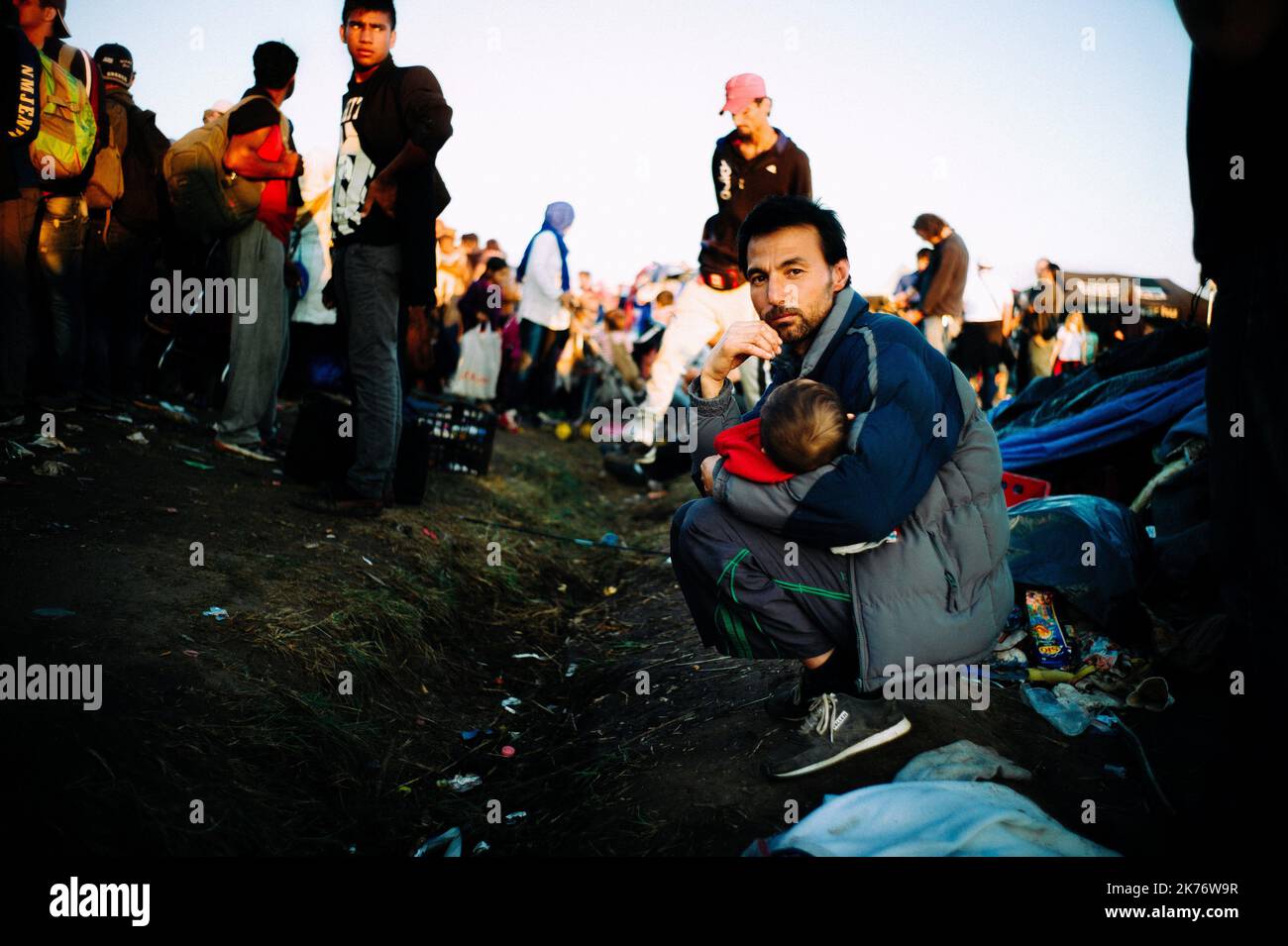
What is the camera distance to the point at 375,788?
2551mm

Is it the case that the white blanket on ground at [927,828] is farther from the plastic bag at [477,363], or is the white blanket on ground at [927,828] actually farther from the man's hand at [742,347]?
the plastic bag at [477,363]

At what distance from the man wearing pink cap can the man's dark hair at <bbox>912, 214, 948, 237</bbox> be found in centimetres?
335

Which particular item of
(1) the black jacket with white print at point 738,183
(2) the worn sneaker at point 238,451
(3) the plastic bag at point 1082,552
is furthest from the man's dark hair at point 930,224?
(2) the worn sneaker at point 238,451

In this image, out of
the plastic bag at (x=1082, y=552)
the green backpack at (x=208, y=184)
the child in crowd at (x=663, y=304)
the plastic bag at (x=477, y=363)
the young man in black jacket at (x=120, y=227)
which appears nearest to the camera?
the plastic bag at (x=1082, y=552)

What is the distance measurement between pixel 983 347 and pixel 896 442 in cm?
829

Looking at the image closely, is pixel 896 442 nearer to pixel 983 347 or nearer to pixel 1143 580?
pixel 1143 580

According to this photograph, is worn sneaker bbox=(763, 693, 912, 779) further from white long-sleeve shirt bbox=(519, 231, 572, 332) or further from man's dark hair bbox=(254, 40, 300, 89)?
white long-sleeve shirt bbox=(519, 231, 572, 332)

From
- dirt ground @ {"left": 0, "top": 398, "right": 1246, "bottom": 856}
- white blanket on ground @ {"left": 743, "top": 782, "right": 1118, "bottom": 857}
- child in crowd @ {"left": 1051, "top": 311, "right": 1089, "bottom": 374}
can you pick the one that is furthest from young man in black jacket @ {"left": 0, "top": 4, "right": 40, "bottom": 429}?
child in crowd @ {"left": 1051, "top": 311, "right": 1089, "bottom": 374}

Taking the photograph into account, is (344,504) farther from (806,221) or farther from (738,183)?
(738,183)

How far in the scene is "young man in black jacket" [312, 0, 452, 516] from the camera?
4262 millimetres

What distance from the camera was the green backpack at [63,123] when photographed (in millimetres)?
4754

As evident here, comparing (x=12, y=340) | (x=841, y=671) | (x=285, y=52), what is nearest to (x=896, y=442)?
(x=841, y=671)

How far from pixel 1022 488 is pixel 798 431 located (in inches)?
105
